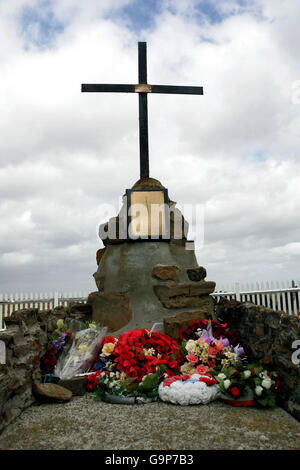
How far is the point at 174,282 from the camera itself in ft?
16.9

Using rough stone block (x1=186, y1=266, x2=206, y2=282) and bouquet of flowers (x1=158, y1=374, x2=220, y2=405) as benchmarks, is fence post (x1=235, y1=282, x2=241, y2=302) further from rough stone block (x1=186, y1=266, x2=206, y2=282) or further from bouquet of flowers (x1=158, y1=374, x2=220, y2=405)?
bouquet of flowers (x1=158, y1=374, x2=220, y2=405)

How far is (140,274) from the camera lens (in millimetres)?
5141

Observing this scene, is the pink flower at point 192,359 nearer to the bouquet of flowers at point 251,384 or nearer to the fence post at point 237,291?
the bouquet of flowers at point 251,384

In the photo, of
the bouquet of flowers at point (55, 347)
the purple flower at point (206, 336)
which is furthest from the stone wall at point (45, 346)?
the purple flower at point (206, 336)

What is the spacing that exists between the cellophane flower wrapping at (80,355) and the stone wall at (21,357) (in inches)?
11.5

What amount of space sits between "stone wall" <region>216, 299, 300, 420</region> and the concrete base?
2.74ft

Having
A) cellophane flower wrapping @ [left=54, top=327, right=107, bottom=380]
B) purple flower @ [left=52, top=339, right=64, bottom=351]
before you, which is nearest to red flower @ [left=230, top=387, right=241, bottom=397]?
cellophane flower wrapping @ [left=54, top=327, right=107, bottom=380]

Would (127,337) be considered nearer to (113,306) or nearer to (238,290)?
(113,306)

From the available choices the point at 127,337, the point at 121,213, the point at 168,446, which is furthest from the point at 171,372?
the point at 121,213

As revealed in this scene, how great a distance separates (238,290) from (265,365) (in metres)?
8.19

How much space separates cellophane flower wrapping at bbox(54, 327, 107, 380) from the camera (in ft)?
13.9

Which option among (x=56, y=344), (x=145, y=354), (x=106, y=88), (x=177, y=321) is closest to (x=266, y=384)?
(x=145, y=354)

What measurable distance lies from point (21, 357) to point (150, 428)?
1.58 metres

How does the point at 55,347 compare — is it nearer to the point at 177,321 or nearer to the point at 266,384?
the point at 177,321
